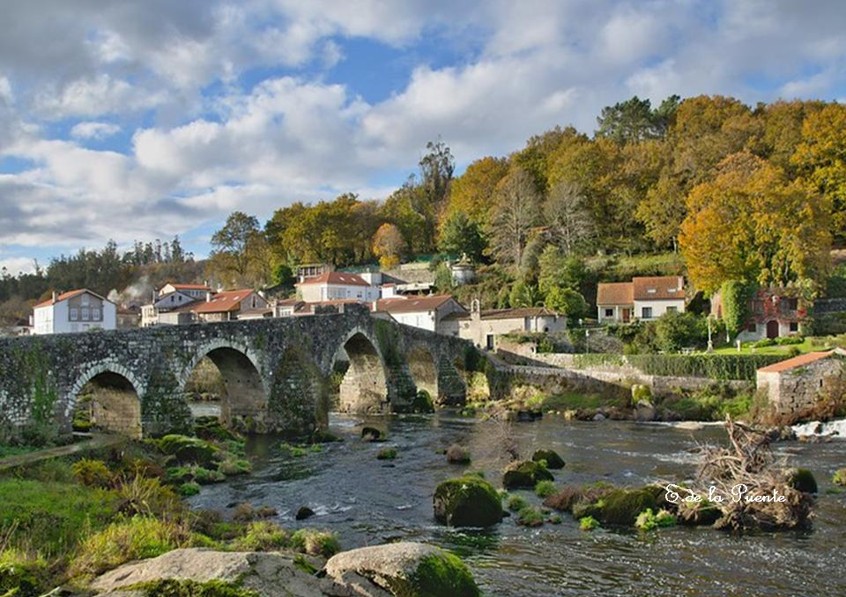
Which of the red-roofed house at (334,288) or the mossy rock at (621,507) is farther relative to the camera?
the red-roofed house at (334,288)

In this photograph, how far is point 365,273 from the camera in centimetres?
8281

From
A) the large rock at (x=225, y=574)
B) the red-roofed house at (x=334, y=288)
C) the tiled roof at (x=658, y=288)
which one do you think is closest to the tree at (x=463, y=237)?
the red-roofed house at (x=334, y=288)

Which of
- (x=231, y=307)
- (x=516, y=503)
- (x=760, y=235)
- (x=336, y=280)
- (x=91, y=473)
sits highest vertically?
(x=336, y=280)

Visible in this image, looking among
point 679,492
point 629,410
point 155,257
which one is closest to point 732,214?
point 629,410

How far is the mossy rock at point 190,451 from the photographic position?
82.2 ft

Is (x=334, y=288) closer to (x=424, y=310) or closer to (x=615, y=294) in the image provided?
(x=424, y=310)

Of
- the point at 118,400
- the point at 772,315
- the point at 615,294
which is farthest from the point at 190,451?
the point at 615,294

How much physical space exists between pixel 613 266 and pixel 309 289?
30794 mm

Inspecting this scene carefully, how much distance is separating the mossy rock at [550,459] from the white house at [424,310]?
113ft

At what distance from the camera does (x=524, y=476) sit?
22.3m

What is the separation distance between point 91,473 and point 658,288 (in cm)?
4768

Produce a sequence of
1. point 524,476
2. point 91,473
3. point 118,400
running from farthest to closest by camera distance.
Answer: point 118,400 → point 524,476 → point 91,473

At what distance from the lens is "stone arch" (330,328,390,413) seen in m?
44.2

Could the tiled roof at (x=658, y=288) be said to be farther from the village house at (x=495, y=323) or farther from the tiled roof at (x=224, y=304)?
the tiled roof at (x=224, y=304)
